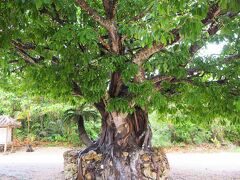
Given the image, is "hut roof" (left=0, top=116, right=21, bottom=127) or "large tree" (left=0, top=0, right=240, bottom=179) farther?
"hut roof" (left=0, top=116, right=21, bottom=127)

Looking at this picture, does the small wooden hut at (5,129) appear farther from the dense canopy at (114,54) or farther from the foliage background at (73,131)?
the dense canopy at (114,54)

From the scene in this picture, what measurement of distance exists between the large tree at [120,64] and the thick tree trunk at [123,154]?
0.07 ft

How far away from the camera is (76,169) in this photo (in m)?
7.55

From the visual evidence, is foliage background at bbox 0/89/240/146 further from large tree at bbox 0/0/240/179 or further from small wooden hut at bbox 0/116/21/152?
large tree at bbox 0/0/240/179

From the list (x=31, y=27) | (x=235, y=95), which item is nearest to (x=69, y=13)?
(x=31, y=27)

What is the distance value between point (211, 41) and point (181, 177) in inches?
193

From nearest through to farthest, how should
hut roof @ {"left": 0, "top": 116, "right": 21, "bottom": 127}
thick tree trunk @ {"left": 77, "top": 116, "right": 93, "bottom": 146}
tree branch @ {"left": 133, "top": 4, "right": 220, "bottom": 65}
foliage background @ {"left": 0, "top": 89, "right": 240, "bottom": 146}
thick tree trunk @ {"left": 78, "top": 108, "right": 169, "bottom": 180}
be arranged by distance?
tree branch @ {"left": 133, "top": 4, "right": 220, "bottom": 65}
thick tree trunk @ {"left": 78, "top": 108, "right": 169, "bottom": 180}
thick tree trunk @ {"left": 77, "top": 116, "right": 93, "bottom": 146}
hut roof @ {"left": 0, "top": 116, "right": 21, "bottom": 127}
foliage background @ {"left": 0, "top": 89, "right": 240, "bottom": 146}

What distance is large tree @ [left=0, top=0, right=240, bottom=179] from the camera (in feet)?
14.6

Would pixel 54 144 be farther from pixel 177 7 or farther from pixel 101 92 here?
pixel 177 7

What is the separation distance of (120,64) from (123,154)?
7.90 feet

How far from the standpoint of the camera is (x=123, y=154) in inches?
264

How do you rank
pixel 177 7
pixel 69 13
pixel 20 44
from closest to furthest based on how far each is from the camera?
pixel 177 7
pixel 69 13
pixel 20 44

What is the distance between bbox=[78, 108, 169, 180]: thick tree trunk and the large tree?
0.07 ft

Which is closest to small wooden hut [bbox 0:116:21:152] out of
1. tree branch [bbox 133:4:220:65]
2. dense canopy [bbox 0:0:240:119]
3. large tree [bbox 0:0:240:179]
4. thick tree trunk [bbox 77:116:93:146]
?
thick tree trunk [bbox 77:116:93:146]
